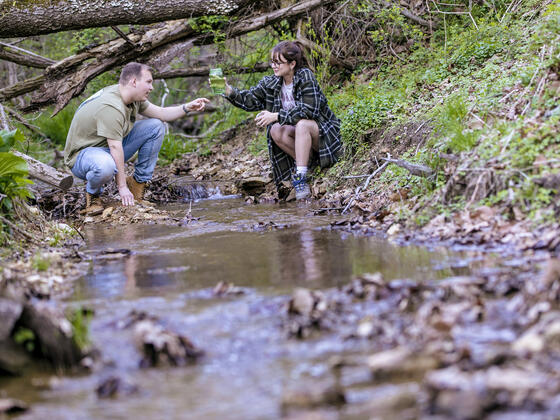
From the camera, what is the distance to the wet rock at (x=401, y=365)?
8.02 ft

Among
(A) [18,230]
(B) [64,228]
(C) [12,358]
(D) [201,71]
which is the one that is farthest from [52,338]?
(D) [201,71]

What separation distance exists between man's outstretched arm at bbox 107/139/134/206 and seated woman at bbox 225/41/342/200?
1.49 meters

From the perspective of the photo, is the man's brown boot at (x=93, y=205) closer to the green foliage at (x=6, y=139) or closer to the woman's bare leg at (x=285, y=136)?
the green foliage at (x=6, y=139)

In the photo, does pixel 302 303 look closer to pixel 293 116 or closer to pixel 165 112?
pixel 293 116

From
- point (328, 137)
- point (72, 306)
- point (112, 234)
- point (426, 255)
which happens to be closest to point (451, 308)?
point (426, 255)

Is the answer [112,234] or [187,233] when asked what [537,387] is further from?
[112,234]

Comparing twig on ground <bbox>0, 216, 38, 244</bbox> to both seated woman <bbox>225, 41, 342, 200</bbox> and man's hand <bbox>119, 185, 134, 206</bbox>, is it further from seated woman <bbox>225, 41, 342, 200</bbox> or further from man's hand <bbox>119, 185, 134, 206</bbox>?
seated woman <bbox>225, 41, 342, 200</bbox>

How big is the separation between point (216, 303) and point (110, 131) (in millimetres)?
4060

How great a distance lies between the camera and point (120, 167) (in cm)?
700

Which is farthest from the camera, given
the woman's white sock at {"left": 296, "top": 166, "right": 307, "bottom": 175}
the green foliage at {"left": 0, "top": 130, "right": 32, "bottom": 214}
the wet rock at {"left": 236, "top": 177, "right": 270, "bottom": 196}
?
the wet rock at {"left": 236, "top": 177, "right": 270, "bottom": 196}

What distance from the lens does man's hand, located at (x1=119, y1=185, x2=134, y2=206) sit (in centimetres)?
707

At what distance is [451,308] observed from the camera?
9.68 ft

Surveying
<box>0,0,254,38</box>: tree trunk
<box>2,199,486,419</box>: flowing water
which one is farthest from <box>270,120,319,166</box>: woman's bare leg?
<box>0,0,254,38</box>: tree trunk

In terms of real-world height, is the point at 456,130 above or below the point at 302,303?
above
